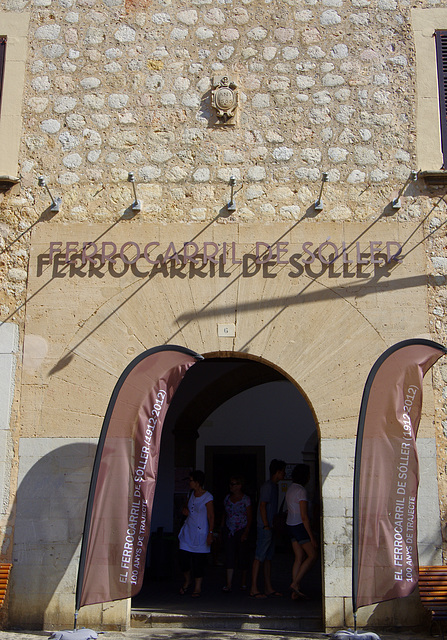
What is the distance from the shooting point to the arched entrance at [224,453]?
23.9ft

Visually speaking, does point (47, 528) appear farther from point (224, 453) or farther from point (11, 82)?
point (224, 453)

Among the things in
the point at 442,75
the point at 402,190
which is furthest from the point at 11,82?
the point at 442,75

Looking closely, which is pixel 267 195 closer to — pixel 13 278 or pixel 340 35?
pixel 340 35

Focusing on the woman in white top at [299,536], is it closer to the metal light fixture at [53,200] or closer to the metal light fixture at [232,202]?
the metal light fixture at [232,202]

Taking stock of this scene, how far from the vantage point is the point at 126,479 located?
18.5 ft

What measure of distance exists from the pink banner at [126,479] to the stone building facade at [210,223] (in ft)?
2.46

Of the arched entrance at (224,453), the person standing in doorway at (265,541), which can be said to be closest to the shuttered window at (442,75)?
the arched entrance at (224,453)

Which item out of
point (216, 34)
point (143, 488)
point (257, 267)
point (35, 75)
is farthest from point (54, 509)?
point (216, 34)

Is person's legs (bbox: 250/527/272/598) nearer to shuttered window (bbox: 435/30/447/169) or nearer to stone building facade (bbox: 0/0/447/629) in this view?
stone building facade (bbox: 0/0/447/629)

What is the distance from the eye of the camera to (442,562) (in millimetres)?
6109

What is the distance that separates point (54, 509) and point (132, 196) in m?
2.95

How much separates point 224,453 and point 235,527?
4854 mm

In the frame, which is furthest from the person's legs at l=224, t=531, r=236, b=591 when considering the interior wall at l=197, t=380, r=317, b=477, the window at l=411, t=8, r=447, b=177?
the interior wall at l=197, t=380, r=317, b=477

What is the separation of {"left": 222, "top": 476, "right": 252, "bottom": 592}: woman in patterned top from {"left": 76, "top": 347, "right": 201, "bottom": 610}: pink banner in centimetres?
208
